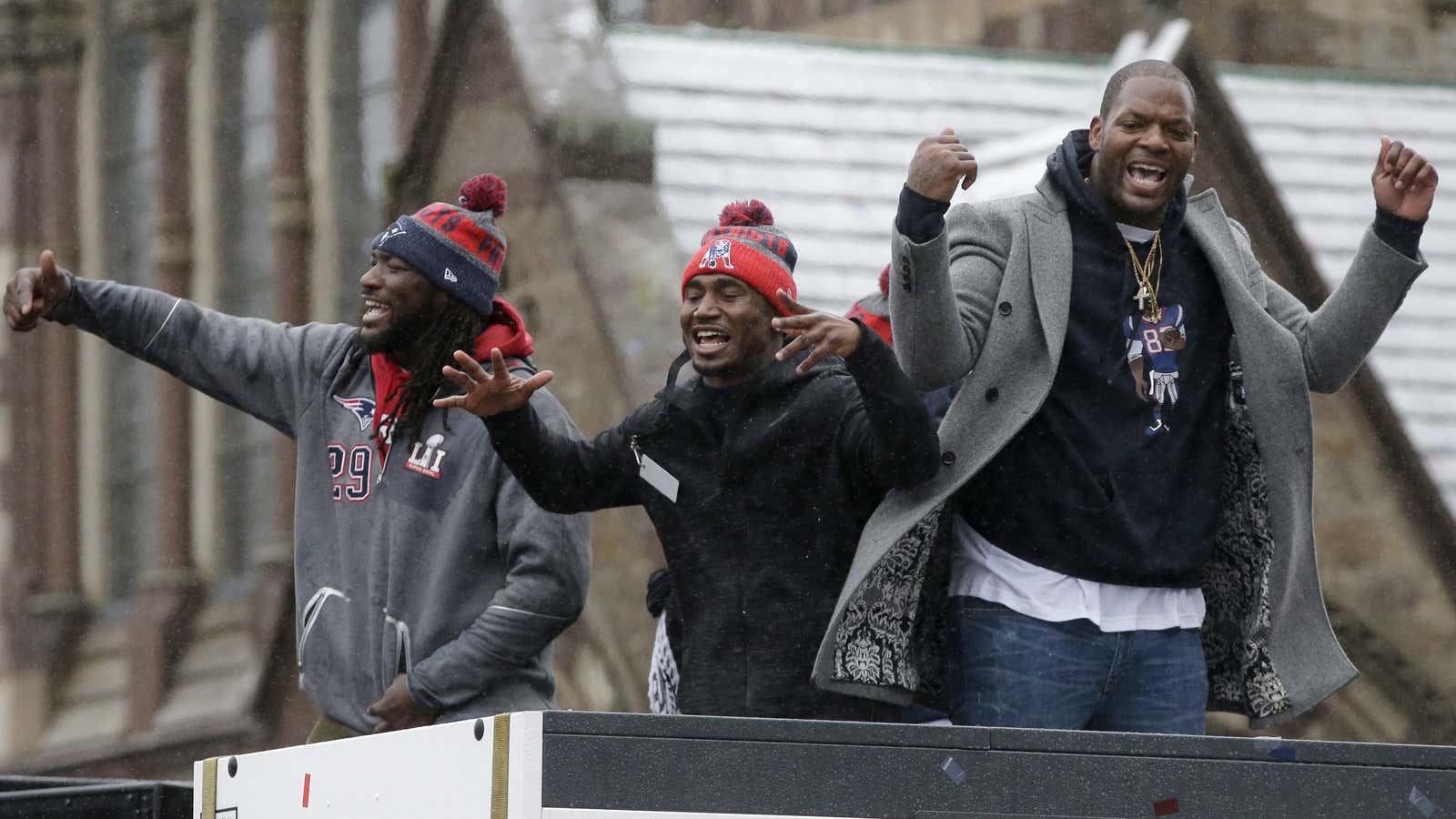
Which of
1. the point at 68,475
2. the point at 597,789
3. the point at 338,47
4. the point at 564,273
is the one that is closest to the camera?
the point at 597,789

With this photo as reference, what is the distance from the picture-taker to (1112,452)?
15.1 ft

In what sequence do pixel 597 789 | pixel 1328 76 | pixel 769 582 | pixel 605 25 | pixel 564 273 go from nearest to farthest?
pixel 597 789 < pixel 769 582 < pixel 564 273 < pixel 605 25 < pixel 1328 76

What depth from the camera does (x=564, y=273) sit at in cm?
1277

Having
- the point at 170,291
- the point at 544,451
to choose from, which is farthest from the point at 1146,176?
the point at 170,291

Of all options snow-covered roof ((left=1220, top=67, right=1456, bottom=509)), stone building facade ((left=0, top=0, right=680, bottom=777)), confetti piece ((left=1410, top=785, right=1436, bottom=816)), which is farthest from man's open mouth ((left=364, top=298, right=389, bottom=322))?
stone building facade ((left=0, top=0, right=680, bottom=777))

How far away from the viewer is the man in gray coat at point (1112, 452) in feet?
14.9

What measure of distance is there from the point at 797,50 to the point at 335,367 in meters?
10.5

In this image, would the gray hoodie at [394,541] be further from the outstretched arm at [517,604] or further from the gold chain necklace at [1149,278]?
the gold chain necklace at [1149,278]

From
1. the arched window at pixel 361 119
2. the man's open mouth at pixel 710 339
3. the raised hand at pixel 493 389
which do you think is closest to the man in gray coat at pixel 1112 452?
the man's open mouth at pixel 710 339

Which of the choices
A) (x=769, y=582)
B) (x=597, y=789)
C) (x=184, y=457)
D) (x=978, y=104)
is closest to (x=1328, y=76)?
(x=978, y=104)

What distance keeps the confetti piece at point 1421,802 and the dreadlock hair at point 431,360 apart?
226cm

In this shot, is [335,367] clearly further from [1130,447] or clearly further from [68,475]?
[68,475]

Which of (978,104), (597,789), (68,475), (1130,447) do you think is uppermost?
(978,104)

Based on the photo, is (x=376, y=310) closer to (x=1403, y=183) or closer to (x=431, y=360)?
(x=431, y=360)
